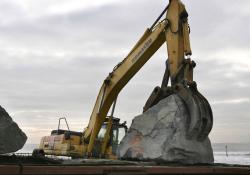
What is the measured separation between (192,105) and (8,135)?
117 inches

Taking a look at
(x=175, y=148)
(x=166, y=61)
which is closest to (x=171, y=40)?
(x=166, y=61)

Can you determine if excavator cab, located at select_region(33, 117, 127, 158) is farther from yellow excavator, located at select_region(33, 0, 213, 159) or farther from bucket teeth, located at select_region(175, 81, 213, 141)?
bucket teeth, located at select_region(175, 81, 213, 141)

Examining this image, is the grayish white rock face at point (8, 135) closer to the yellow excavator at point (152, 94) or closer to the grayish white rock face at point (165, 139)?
the yellow excavator at point (152, 94)

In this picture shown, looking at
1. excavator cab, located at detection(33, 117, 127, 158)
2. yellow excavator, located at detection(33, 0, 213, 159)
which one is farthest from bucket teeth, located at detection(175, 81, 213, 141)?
excavator cab, located at detection(33, 117, 127, 158)

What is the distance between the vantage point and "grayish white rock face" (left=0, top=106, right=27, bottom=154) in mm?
4734

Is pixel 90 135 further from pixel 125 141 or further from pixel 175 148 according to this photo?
pixel 175 148

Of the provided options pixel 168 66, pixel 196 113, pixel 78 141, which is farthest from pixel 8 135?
pixel 78 141

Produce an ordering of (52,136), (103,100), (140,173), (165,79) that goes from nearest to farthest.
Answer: (140,173)
(165,79)
(103,100)
(52,136)

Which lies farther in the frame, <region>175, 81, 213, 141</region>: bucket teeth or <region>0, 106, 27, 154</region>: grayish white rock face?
<region>175, 81, 213, 141</region>: bucket teeth

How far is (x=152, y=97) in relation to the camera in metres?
7.33

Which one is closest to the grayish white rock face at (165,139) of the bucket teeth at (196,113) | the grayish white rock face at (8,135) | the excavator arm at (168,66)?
the bucket teeth at (196,113)

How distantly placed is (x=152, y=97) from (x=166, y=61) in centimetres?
161

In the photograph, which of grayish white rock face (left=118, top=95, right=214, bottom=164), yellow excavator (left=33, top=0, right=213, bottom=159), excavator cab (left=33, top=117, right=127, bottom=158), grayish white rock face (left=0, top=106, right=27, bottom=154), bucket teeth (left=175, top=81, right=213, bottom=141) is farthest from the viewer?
excavator cab (left=33, top=117, right=127, bottom=158)

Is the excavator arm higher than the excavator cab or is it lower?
higher
